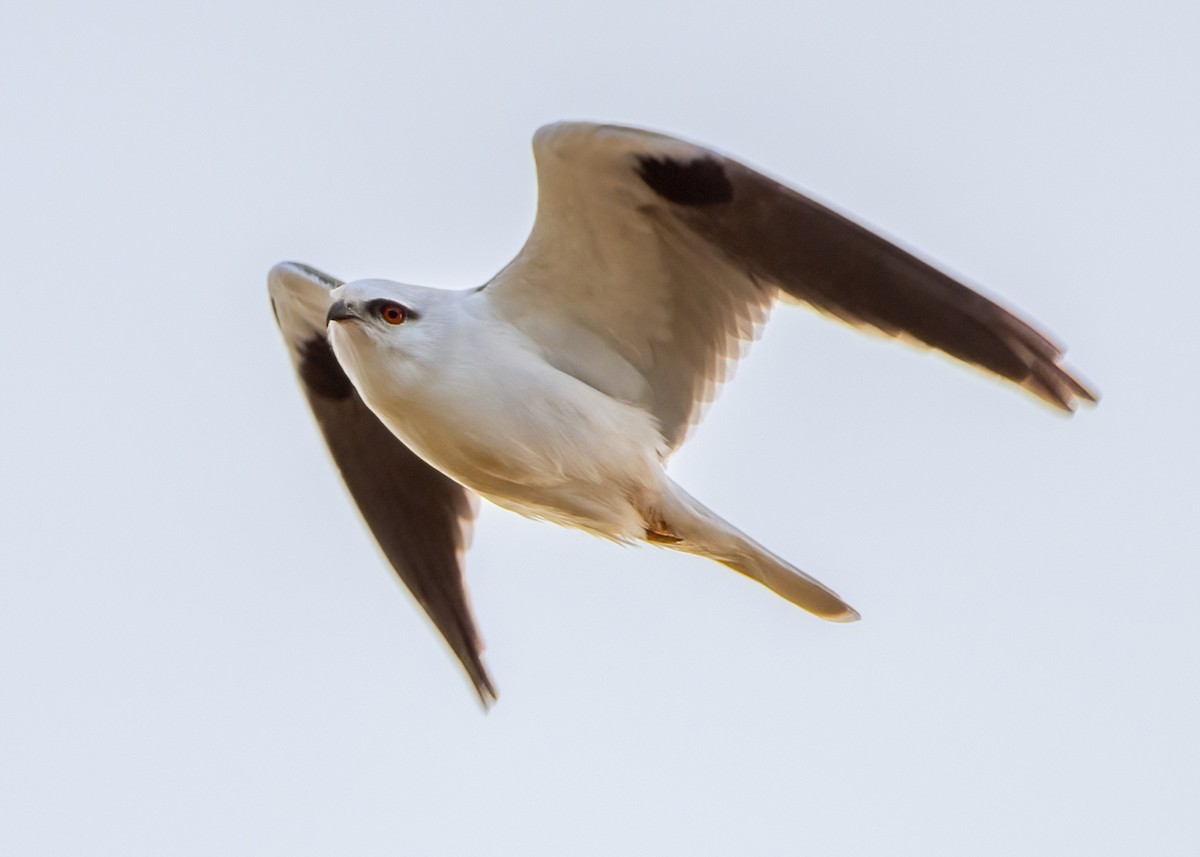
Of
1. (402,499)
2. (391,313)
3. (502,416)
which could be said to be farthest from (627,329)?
(402,499)

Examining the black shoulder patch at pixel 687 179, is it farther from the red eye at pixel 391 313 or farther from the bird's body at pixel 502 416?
the red eye at pixel 391 313

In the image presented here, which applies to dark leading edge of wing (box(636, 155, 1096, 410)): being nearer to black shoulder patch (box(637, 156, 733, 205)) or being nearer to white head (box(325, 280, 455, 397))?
black shoulder patch (box(637, 156, 733, 205))

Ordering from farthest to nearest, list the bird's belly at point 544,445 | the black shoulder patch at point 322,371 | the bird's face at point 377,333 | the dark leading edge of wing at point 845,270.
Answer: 1. the black shoulder patch at point 322,371
2. the bird's belly at point 544,445
3. the bird's face at point 377,333
4. the dark leading edge of wing at point 845,270

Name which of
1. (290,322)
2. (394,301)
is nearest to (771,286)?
(394,301)

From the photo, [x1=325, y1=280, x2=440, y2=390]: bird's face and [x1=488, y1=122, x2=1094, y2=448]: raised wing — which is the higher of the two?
[x1=488, y1=122, x2=1094, y2=448]: raised wing

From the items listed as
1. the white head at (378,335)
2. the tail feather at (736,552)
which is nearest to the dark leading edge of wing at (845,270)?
the tail feather at (736,552)

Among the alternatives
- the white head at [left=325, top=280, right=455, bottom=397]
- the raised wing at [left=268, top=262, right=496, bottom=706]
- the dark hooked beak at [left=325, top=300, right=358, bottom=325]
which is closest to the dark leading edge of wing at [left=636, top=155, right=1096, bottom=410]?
the white head at [left=325, top=280, right=455, bottom=397]
